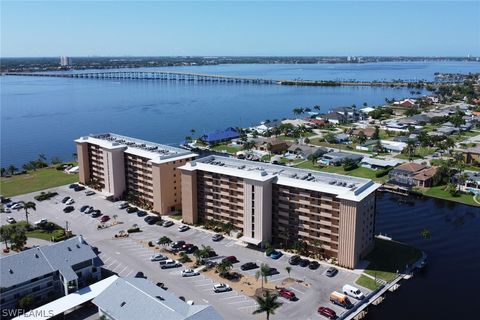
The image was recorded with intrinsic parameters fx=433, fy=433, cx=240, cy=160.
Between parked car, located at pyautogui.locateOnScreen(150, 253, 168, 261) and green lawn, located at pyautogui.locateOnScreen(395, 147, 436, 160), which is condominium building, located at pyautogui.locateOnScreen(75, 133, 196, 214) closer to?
parked car, located at pyautogui.locateOnScreen(150, 253, 168, 261)

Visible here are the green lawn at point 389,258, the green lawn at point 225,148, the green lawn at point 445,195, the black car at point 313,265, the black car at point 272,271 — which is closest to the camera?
the black car at point 272,271

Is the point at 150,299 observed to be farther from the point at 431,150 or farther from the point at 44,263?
the point at 431,150

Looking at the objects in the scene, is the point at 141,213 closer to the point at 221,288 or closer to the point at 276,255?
the point at 276,255

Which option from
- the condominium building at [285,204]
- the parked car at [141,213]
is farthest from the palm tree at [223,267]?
the parked car at [141,213]

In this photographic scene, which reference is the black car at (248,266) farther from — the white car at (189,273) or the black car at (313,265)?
the black car at (313,265)

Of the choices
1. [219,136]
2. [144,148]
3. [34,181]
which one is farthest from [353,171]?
[34,181]

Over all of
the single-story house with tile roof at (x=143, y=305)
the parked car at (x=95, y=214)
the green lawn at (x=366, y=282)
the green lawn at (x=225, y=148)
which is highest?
the single-story house with tile roof at (x=143, y=305)

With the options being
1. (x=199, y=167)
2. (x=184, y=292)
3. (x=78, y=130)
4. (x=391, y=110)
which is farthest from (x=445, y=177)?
(x=78, y=130)
